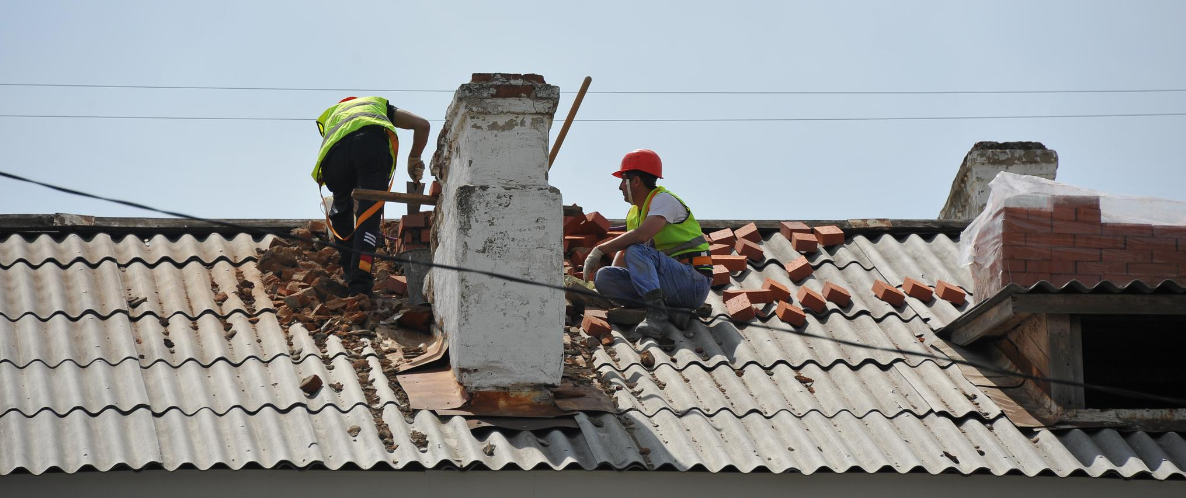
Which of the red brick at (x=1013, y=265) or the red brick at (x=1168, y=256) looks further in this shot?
the red brick at (x=1168, y=256)

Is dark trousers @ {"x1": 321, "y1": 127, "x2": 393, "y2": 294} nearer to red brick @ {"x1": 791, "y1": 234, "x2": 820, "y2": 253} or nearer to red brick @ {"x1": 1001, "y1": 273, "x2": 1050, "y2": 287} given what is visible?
red brick @ {"x1": 791, "y1": 234, "x2": 820, "y2": 253}

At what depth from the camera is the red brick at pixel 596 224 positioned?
→ 8.57 metres

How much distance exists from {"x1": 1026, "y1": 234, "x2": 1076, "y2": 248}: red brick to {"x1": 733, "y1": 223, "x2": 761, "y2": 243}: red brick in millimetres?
2500

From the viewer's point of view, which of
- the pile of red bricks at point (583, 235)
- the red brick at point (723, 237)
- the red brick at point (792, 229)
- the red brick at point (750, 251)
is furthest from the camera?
the red brick at point (792, 229)

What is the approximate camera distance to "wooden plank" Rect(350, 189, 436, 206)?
7293mm

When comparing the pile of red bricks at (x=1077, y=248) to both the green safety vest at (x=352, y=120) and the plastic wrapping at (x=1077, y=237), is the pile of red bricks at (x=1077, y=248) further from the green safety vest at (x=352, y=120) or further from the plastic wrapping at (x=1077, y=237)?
the green safety vest at (x=352, y=120)

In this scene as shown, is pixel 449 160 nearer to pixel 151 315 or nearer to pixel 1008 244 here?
pixel 151 315

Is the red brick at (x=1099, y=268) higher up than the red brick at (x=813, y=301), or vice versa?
the red brick at (x=813, y=301)

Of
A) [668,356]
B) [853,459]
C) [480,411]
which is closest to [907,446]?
[853,459]

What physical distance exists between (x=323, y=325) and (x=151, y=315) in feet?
3.02

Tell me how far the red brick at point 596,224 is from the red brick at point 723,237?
0.87 meters

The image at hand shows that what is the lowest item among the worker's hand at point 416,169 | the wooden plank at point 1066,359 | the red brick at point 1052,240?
the wooden plank at point 1066,359

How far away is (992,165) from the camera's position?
33.4 feet

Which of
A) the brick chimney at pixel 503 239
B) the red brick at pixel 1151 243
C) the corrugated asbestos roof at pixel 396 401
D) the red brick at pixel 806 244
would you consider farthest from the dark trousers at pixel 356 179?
the red brick at pixel 1151 243
